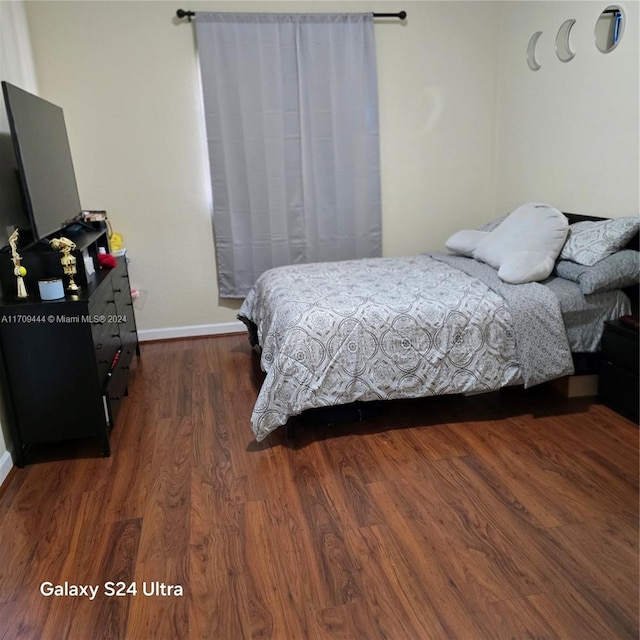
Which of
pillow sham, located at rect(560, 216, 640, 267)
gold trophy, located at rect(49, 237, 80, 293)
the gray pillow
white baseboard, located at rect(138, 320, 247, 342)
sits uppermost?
gold trophy, located at rect(49, 237, 80, 293)

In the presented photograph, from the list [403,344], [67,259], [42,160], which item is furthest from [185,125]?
[403,344]

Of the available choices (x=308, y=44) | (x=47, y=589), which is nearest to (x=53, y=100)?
(x=308, y=44)

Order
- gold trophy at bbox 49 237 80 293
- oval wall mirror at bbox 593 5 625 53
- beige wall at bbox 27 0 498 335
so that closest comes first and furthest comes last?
1. gold trophy at bbox 49 237 80 293
2. oval wall mirror at bbox 593 5 625 53
3. beige wall at bbox 27 0 498 335

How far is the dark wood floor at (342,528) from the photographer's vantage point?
1.70 m

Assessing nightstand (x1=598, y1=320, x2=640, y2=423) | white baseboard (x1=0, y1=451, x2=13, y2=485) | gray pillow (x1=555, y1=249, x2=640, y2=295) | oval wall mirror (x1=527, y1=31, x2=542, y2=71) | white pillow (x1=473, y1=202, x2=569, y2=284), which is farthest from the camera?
oval wall mirror (x1=527, y1=31, x2=542, y2=71)

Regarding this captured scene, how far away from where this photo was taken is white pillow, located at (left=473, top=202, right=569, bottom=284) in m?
3.03

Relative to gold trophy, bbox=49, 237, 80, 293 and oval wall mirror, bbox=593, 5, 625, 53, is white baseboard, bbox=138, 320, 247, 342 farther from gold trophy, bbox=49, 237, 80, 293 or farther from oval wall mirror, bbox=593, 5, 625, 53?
oval wall mirror, bbox=593, 5, 625, 53

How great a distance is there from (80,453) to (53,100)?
2.51 m

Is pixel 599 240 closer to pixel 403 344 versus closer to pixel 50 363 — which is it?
pixel 403 344

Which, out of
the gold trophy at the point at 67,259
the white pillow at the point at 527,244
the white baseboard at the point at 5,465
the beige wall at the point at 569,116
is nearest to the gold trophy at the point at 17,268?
the gold trophy at the point at 67,259

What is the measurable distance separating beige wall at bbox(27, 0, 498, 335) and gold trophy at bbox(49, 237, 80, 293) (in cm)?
163

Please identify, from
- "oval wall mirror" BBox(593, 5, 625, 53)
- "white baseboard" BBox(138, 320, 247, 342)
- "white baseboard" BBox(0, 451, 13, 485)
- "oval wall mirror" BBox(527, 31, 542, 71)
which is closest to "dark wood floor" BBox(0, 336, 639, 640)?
"white baseboard" BBox(0, 451, 13, 485)

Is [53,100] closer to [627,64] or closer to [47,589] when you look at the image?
[47,589]

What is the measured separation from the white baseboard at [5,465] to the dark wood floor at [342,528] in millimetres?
36
